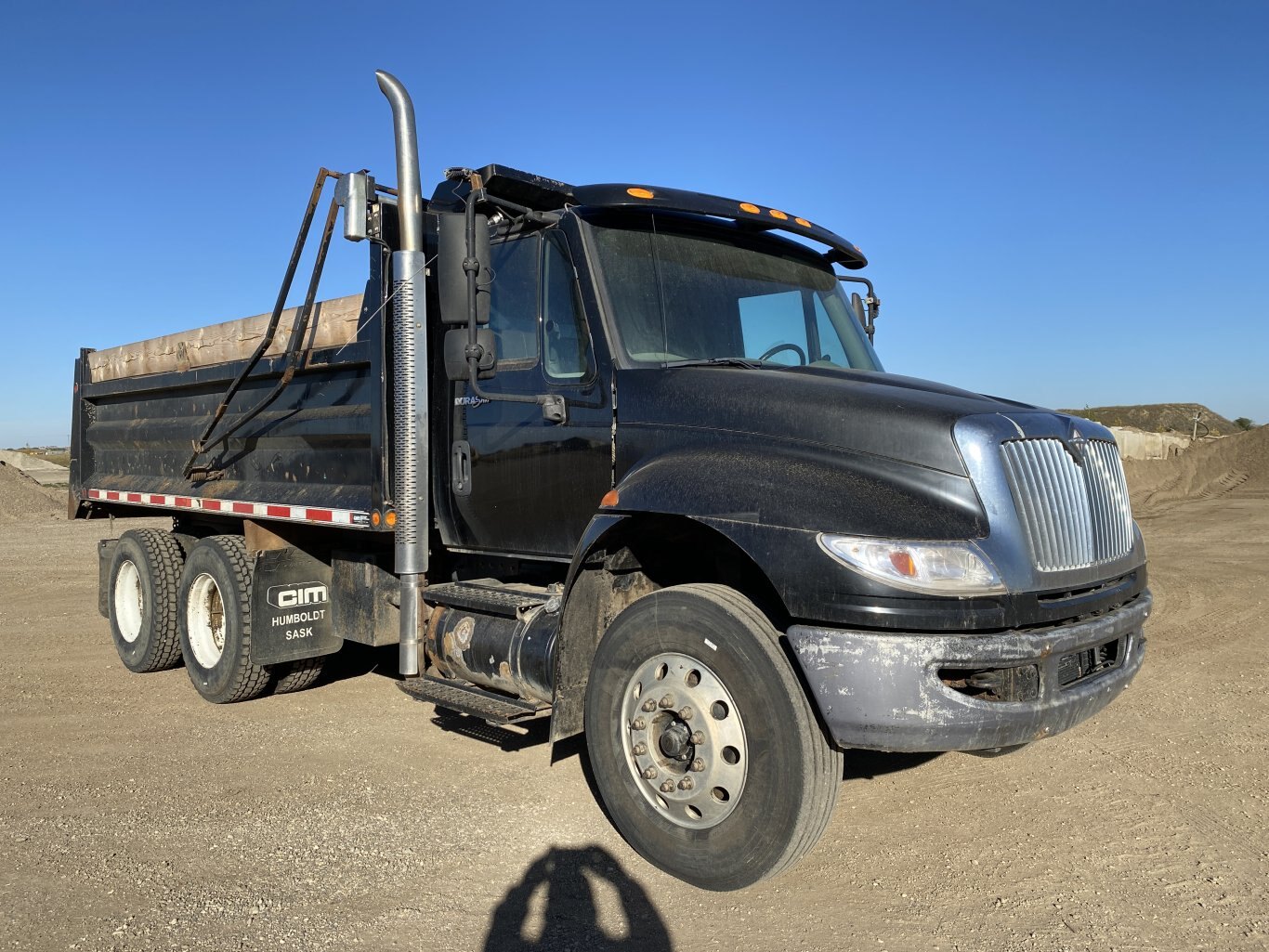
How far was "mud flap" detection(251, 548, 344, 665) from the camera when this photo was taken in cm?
612

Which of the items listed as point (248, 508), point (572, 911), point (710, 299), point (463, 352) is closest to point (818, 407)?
point (710, 299)

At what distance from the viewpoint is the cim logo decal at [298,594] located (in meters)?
6.16

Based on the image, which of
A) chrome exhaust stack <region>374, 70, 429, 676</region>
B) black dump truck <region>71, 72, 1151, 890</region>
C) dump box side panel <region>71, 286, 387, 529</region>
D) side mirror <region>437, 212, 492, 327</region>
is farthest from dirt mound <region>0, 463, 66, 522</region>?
side mirror <region>437, 212, 492, 327</region>

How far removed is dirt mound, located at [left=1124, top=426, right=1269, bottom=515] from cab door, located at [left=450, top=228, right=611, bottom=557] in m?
24.0

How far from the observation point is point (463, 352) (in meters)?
4.54

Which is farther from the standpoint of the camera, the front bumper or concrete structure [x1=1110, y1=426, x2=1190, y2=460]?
concrete structure [x1=1110, y1=426, x2=1190, y2=460]

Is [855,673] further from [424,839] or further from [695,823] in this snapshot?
[424,839]

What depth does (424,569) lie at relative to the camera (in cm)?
518

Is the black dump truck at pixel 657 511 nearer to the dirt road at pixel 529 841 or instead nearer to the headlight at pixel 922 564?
the headlight at pixel 922 564

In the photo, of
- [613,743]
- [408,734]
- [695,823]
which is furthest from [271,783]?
[695,823]

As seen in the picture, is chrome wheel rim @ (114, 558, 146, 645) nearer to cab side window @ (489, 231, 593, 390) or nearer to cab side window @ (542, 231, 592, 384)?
cab side window @ (489, 231, 593, 390)

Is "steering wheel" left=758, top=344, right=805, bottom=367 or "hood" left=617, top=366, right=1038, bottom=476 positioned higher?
"steering wheel" left=758, top=344, right=805, bottom=367

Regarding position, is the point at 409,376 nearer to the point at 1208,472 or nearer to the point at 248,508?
the point at 248,508

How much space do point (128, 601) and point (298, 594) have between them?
2.37 metres
